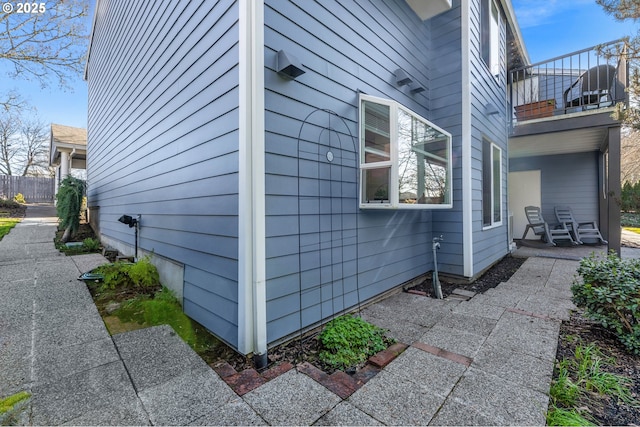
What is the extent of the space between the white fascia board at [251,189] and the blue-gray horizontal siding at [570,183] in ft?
29.5

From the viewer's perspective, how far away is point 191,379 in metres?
1.81

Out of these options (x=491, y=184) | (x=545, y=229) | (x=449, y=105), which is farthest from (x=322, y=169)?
(x=545, y=229)

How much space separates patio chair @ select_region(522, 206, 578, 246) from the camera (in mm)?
7176

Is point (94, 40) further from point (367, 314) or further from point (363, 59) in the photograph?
point (367, 314)

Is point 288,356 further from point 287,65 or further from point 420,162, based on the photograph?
point 420,162

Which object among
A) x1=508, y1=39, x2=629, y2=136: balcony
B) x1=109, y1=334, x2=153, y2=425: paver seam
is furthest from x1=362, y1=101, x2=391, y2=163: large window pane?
x1=508, y1=39, x2=629, y2=136: balcony

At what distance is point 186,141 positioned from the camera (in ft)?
9.61

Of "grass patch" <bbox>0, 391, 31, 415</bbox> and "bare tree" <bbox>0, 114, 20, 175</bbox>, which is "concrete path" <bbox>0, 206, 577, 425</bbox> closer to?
"grass patch" <bbox>0, 391, 31, 415</bbox>

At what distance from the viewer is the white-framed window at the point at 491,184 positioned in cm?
486

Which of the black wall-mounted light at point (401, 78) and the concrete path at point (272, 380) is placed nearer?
the concrete path at point (272, 380)

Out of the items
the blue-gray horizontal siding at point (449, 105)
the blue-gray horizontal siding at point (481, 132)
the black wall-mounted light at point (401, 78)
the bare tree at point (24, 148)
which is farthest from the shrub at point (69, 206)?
the bare tree at point (24, 148)

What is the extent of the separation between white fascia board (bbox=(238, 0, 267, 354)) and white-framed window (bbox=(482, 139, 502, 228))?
13.5 feet

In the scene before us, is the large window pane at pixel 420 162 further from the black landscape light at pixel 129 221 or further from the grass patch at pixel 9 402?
the black landscape light at pixel 129 221

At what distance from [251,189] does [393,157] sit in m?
1.49
